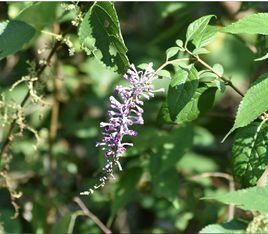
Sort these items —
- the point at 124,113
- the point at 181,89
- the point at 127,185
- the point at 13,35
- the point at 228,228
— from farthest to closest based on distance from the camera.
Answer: the point at 127,185 → the point at 13,35 → the point at 228,228 → the point at 181,89 → the point at 124,113

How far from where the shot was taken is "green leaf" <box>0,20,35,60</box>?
1834 mm

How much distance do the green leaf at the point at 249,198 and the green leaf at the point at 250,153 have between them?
9 cm

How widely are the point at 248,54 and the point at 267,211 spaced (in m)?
1.81

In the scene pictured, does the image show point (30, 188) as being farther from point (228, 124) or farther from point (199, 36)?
point (199, 36)

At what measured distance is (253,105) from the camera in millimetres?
1510

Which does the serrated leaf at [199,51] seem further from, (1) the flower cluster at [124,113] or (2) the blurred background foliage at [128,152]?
(2) the blurred background foliage at [128,152]

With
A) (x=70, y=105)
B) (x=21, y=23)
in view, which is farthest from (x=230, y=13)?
(x=21, y=23)

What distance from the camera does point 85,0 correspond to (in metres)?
1.79

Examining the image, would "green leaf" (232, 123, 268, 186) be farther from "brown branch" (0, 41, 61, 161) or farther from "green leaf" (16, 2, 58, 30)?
"green leaf" (16, 2, 58, 30)

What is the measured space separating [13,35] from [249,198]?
2.74 feet

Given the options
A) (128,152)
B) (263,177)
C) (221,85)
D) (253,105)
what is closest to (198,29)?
(221,85)

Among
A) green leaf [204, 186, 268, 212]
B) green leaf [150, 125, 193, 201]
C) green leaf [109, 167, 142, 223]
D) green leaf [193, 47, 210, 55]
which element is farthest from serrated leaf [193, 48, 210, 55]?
green leaf [109, 167, 142, 223]

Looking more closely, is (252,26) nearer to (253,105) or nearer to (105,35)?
(253,105)

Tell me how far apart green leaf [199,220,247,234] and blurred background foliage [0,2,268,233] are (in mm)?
615
